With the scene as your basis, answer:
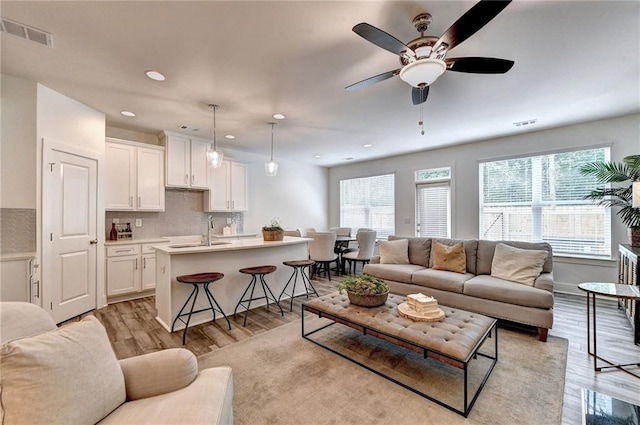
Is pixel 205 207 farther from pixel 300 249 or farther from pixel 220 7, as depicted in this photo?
pixel 220 7

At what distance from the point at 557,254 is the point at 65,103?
24.2ft

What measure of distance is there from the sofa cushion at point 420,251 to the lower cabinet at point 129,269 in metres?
4.30

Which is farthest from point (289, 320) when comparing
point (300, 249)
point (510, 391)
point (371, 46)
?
point (371, 46)

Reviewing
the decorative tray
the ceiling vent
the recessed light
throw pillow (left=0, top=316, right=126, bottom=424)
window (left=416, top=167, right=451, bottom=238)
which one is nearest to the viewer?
throw pillow (left=0, top=316, right=126, bottom=424)

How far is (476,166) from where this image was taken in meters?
5.25

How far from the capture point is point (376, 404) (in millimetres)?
1880

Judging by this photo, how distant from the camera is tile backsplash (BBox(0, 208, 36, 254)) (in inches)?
111

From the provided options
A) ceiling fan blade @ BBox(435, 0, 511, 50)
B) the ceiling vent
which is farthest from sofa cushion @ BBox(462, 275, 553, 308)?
the ceiling vent

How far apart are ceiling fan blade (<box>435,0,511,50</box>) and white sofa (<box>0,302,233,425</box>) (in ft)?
7.80

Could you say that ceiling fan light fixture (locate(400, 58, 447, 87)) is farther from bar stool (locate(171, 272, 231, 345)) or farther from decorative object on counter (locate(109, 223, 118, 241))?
decorative object on counter (locate(109, 223, 118, 241))

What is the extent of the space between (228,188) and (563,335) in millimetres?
Answer: 5515

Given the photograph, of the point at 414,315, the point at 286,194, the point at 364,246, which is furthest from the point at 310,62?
the point at 286,194

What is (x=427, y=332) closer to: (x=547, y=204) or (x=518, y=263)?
(x=518, y=263)

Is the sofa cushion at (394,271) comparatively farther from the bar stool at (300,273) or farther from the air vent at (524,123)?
the air vent at (524,123)
